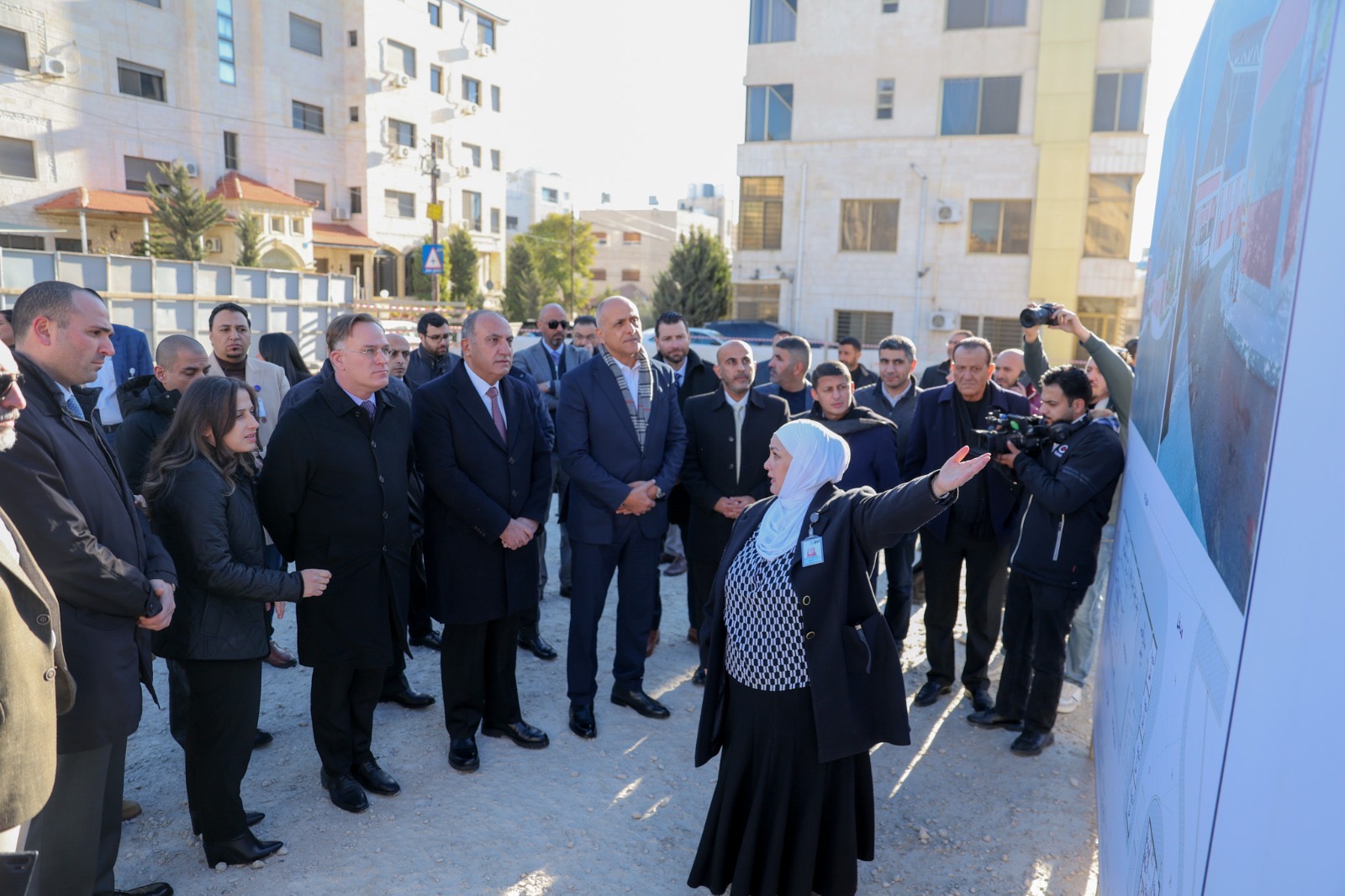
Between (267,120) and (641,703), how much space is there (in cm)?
3940

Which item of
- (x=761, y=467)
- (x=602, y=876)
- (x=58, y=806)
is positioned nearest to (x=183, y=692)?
(x=58, y=806)

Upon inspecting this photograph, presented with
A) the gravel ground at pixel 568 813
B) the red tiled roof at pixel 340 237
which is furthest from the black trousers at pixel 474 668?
the red tiled roof at pixel 340 237

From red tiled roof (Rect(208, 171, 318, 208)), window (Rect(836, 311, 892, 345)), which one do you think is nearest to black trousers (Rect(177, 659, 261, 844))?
window (Rect(836, 311, 892, 345))

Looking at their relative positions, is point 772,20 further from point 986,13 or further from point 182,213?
point 182,213

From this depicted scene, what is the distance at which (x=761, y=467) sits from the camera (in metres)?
5.34

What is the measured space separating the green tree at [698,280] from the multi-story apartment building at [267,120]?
43.8 ft

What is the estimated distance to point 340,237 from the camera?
38.3 metres

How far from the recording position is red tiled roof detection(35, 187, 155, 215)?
30.2 meters

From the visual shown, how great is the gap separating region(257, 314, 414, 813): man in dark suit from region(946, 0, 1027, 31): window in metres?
27.5

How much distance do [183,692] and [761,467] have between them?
10.9 feet

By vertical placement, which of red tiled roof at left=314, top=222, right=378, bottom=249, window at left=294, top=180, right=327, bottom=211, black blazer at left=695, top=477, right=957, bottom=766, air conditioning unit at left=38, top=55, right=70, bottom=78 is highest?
air conditioning unit at left=38, top=55, right=70, bottom=78

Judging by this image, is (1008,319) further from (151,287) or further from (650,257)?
(650,257)

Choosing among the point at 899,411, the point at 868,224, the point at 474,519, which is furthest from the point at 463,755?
the point at 868,224

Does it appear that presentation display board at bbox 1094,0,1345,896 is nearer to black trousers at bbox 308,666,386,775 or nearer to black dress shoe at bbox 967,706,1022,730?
black dress shoe at bbox 967,706,1022,730
